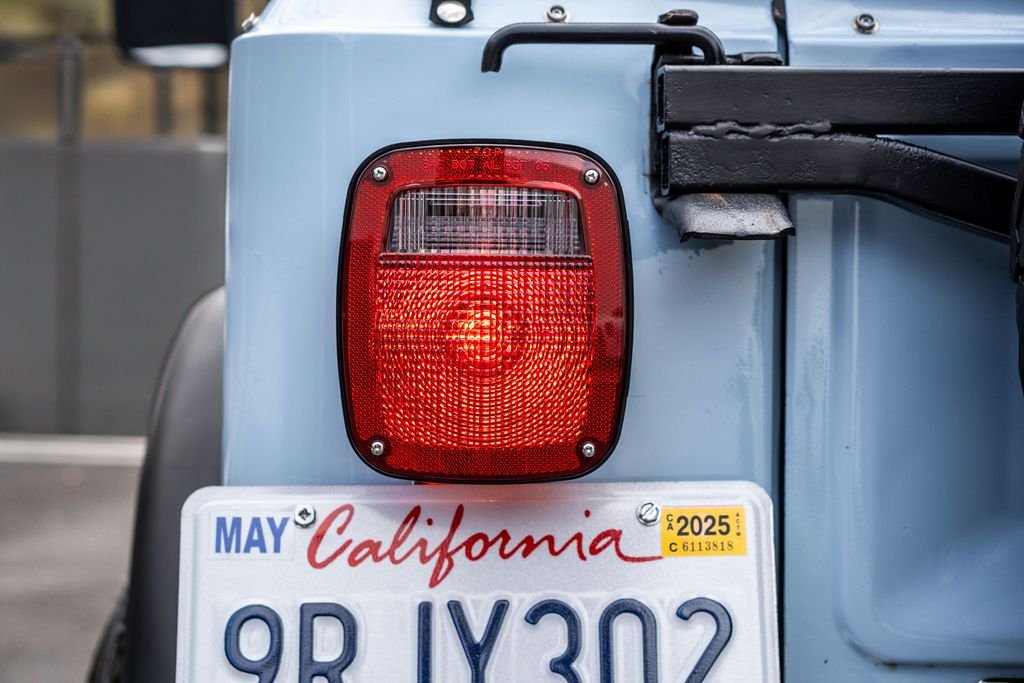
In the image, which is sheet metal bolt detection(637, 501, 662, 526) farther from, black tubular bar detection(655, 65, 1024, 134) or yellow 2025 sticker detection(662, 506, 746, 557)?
black tubular bar detection(655, 65, 1024, 134)

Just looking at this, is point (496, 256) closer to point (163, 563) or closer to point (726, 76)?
point (726, 76)

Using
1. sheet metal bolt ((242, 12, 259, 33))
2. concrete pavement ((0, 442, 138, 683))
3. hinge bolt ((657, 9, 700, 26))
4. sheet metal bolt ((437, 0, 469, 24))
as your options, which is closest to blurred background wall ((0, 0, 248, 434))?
concrete pavement ((0, 442, 138, 683))

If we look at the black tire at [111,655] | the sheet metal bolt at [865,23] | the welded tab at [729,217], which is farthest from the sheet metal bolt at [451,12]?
the black tire at [111,655]

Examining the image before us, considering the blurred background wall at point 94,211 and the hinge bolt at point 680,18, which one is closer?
the hinge bolt at point 680,18

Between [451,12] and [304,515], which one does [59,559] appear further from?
[451,12]

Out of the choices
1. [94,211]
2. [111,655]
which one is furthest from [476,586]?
[94,211]

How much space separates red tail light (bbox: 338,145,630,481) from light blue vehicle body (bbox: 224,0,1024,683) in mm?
57

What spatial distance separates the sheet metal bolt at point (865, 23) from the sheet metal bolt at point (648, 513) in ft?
1.60

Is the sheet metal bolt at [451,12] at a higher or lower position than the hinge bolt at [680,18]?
higher

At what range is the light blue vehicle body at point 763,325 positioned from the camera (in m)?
0.98

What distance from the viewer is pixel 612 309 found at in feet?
3.05

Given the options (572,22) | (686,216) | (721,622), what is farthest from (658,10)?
(721,622)

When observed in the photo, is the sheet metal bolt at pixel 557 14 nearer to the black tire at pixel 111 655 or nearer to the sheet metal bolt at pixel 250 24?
the sheet metal bolt at pixel 250 24

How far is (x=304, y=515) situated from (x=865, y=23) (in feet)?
2.26
